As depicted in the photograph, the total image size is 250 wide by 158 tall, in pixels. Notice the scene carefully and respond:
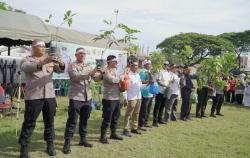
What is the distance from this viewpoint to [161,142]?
7.65 m

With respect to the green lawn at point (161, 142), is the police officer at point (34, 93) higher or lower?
higher

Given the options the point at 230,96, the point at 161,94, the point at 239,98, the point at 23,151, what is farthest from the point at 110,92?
the point at 230,96

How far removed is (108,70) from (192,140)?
2790 mm

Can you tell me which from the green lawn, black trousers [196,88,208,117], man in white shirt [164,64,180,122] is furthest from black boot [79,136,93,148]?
black trousers [196,88,208,117]

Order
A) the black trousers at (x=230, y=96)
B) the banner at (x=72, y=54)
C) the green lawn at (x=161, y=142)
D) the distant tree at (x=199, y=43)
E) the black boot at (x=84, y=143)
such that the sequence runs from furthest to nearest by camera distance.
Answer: the distant tree at (x=199, y=43), the black trousers at (x=230, y=96), the banner at (x=72, y=54), the black boot at (x=84, y=143), the green lawn at (x=161, y=142)

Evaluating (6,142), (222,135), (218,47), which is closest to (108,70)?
(6,142)

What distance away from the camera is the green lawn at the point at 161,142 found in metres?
6.45

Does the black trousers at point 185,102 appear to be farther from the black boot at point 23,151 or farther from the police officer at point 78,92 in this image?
the black boot at point 23,151

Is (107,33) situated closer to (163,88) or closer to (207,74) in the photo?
(163,88)

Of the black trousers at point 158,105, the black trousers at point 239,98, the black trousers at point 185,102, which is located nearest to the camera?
the black trousers at point 158,105

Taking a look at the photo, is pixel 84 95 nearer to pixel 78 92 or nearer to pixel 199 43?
pixel 78 92

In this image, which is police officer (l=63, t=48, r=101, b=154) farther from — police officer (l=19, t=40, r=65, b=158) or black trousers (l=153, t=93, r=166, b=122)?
black trousers (l=153, t=93, r=166, b=122)

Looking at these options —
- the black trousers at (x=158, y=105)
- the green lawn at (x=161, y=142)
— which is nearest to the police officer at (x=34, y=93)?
the green lawn at (x=161, y=142)

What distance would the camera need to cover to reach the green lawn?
254 inches
